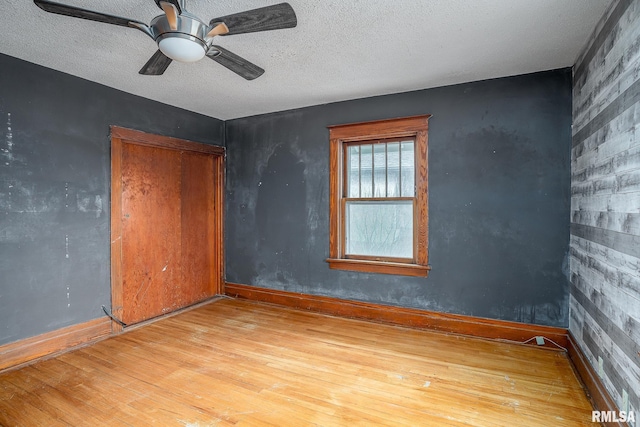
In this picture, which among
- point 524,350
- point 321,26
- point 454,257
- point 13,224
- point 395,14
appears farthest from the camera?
point 454,257

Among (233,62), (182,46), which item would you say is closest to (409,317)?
(233,62)

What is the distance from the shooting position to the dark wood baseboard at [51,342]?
276 cm

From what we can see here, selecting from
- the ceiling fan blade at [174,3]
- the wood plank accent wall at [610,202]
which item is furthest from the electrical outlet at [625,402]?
the ceiling fan blade at [174,3]

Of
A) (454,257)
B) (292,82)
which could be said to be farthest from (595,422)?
(292,82)

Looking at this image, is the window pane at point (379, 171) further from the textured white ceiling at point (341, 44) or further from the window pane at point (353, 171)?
the textured white ceiling at point (341, 44)

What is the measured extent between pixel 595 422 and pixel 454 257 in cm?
171

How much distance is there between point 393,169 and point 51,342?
12.6 ft

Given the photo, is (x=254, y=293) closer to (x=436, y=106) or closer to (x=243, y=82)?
(x=243, y=82)

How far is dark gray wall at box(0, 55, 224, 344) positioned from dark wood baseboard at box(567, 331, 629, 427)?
14.1 feet

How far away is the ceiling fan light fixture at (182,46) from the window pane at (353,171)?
2359 millimetres

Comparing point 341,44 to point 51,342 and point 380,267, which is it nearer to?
point 380,267

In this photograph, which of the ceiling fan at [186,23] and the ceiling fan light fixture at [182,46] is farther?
the ceiling fan light fixture at [182,46]

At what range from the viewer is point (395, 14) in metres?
2.20

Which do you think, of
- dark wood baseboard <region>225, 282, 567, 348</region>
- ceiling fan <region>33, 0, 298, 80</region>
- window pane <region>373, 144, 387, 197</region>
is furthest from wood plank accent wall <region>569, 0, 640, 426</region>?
ceiling fan <region>33, 0, 298, 80</region>
